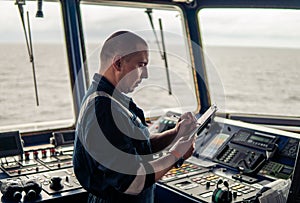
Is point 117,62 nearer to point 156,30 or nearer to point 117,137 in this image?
point 117,137

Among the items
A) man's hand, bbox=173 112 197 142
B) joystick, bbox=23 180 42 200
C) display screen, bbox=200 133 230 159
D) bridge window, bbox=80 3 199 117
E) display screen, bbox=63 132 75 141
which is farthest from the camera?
bridge window, bbox=80 3 199 117

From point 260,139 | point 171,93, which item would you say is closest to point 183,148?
point 260,139

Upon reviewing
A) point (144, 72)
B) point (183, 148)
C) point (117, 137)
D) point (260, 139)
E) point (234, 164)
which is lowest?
point (234, 164)

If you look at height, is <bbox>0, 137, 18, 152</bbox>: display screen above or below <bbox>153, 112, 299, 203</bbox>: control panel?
above

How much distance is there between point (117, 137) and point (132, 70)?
1.01ft

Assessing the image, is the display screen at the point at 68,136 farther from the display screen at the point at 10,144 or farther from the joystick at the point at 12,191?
the joystick at the point at 12,191

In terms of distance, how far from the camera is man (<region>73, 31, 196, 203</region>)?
1.61 meters

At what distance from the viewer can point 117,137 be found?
1595 mm

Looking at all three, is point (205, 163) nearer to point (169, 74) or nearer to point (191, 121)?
point (191, 121)

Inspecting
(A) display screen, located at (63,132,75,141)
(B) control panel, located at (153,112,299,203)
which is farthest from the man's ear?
(A) display screen, located at (63,132,75,141)

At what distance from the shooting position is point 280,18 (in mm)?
3322

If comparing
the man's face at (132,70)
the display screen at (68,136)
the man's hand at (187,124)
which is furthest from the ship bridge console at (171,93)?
the man's hand at (187,124)

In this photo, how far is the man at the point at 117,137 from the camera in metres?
1.61

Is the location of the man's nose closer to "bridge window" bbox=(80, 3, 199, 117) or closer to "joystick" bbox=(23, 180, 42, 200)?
"joystick" bbox=(23, 180, 42, 200)
